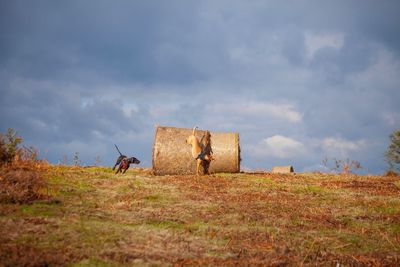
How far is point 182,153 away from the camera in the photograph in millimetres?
19672

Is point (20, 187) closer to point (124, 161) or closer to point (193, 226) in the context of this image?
point (193, 226)

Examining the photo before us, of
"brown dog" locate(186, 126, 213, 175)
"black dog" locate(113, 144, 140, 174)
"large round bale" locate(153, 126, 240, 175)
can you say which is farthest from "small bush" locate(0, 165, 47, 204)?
"brown dog" locate(186, 126, 213, 175)

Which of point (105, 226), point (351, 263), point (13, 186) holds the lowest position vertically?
point (351, 263)

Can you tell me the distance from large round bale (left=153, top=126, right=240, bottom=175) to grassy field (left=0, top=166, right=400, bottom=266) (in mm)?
4379

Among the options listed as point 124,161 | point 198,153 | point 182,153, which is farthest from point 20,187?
point 198,153

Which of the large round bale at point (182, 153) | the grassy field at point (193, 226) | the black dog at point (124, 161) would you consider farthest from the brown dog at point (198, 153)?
the grassy field at point (193, 226)

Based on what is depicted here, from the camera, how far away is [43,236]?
739 cm

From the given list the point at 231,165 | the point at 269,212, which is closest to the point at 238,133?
the point at 231,165

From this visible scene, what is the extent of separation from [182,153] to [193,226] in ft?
35.3

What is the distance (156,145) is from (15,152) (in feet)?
20.5

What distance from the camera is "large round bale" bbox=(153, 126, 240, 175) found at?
19422mm

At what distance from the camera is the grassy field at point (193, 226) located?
688cm

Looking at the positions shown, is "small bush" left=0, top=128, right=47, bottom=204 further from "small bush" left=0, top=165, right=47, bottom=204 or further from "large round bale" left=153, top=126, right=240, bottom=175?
"large round bale" left=153, top=126, right=240, bottom=175

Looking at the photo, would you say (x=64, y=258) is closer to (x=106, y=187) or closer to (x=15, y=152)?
(x=106, y=187)
